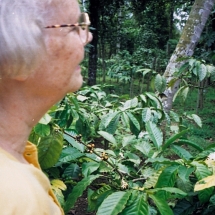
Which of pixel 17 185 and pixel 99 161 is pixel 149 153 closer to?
pixel 99 161

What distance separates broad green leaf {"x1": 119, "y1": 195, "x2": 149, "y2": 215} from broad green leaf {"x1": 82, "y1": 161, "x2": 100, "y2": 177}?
0.27 meters

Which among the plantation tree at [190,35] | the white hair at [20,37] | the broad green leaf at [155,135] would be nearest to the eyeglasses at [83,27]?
the white hair at [20,37]

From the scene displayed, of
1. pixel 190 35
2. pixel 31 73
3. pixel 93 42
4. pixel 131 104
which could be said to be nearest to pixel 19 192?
pixel 31 73

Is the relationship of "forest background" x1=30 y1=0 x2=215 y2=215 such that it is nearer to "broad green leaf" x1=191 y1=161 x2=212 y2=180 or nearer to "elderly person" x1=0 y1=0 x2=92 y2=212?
"broad green leaf" x1=191 y1=161 x2=212 y2=180

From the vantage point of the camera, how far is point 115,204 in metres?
1.02

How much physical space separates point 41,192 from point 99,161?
79 cm

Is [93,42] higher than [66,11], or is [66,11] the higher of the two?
[66,11]

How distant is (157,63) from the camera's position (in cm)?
927

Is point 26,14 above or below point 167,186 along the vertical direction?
above

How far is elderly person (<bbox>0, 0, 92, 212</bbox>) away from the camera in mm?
562

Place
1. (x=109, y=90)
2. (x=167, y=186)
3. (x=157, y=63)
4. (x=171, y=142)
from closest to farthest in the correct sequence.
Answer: (x=167, y=186), (x=171, y=142), (x=109, y=90), (x=157, y=63)

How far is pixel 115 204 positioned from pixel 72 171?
0.43m

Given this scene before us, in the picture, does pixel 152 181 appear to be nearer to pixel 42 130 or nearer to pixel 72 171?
pixel 72 171

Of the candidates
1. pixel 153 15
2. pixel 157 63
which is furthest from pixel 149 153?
Answer: pixel 153 15
